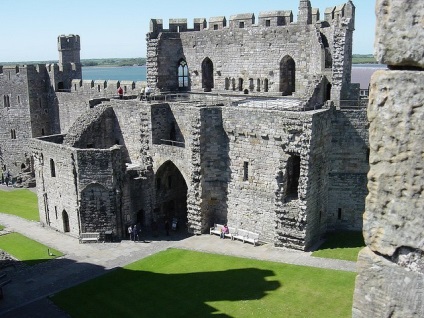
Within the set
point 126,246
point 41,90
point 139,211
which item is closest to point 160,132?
point 139,211

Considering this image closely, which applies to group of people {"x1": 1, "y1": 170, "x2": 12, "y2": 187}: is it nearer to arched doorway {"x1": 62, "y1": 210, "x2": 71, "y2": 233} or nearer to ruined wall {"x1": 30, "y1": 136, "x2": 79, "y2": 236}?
ruined wall {"x1": 30, "y1": 136, "x2": 79, "y2": 236}

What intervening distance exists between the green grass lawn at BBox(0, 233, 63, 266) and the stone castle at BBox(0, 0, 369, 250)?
1.75 metres

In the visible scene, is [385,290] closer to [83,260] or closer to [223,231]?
[83,260]

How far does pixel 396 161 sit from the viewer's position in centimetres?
336

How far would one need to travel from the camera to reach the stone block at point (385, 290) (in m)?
3.38

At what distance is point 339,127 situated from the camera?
21484 mm

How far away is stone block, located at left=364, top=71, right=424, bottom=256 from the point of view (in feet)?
10.6

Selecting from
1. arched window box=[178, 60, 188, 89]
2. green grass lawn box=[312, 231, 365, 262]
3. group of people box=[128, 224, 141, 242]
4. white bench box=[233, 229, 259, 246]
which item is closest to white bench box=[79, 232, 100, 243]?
group of people box=[128, 224, 141, 242]

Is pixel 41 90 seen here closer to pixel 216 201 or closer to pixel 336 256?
pixel 216 201

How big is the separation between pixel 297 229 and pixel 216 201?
4.57 metres

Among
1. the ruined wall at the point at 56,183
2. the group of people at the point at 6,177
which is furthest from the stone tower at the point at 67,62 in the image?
the ruined wall at the point at 56,183

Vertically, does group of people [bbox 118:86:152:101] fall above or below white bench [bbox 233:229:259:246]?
above

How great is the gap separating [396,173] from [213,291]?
14.9 meters

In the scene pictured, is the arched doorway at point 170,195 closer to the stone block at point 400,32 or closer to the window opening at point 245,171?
the window opening at point 245,171
